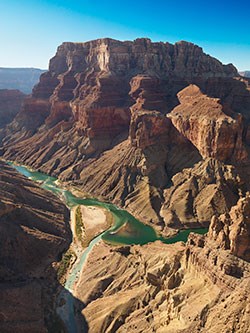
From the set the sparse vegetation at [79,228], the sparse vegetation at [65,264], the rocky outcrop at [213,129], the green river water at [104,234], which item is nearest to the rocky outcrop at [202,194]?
the rocky outcrop at [213,129]

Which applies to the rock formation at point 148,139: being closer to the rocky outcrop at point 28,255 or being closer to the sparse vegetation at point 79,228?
the sparse vegetation at point 79,228

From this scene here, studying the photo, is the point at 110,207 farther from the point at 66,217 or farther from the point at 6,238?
the point at 6,238

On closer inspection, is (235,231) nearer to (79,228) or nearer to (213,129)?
(79,228)

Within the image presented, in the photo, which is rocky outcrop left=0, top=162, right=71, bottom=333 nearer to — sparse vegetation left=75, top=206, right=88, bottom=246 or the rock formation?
sparse vegetation left=75, top=206, right=88, bottom=246

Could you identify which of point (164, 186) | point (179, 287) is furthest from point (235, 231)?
point (164, 186)

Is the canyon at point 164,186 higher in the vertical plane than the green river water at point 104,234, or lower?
higher

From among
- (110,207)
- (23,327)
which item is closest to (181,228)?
(110,207)
